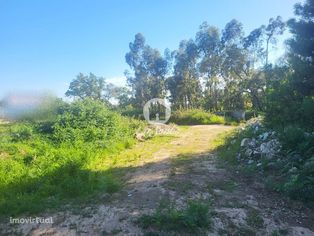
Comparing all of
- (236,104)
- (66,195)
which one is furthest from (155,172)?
(236,104)

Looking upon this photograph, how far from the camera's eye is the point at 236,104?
110 ft

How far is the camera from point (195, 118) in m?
23.9

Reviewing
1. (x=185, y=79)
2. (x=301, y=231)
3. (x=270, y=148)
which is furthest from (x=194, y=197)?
(x=185, y=79)

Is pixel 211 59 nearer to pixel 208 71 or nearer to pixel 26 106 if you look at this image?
pixel 208 71

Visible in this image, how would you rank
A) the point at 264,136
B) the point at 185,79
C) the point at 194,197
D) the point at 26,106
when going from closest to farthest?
the point at 194,197 → the point at 264,136 → the point at 26,106 → the point at 185,79

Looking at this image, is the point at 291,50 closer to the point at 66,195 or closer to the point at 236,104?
the point at 66,195

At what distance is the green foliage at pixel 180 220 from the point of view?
4.01 meters

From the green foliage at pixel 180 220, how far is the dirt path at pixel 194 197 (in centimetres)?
15

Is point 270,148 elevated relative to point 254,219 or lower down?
elevated

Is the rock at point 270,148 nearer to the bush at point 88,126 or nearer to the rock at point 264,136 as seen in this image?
the rock at point 264,136

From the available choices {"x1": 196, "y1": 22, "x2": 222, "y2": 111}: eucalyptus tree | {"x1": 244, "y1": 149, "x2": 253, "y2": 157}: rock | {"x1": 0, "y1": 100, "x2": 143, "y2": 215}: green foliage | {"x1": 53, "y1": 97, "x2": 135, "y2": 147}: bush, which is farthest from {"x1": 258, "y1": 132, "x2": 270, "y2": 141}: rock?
{"x1": 196, "y1": 22, "x2": 222, "y2": 111}: eucalyptus tree

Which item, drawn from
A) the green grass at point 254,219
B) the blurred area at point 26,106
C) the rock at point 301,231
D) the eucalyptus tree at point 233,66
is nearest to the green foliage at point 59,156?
the blurred area at point 26,106

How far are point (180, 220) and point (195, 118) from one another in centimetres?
2010

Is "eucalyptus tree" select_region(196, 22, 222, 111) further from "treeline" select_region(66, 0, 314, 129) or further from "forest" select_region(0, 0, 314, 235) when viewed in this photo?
"forest" select_region(0, 0, 314, 235)
